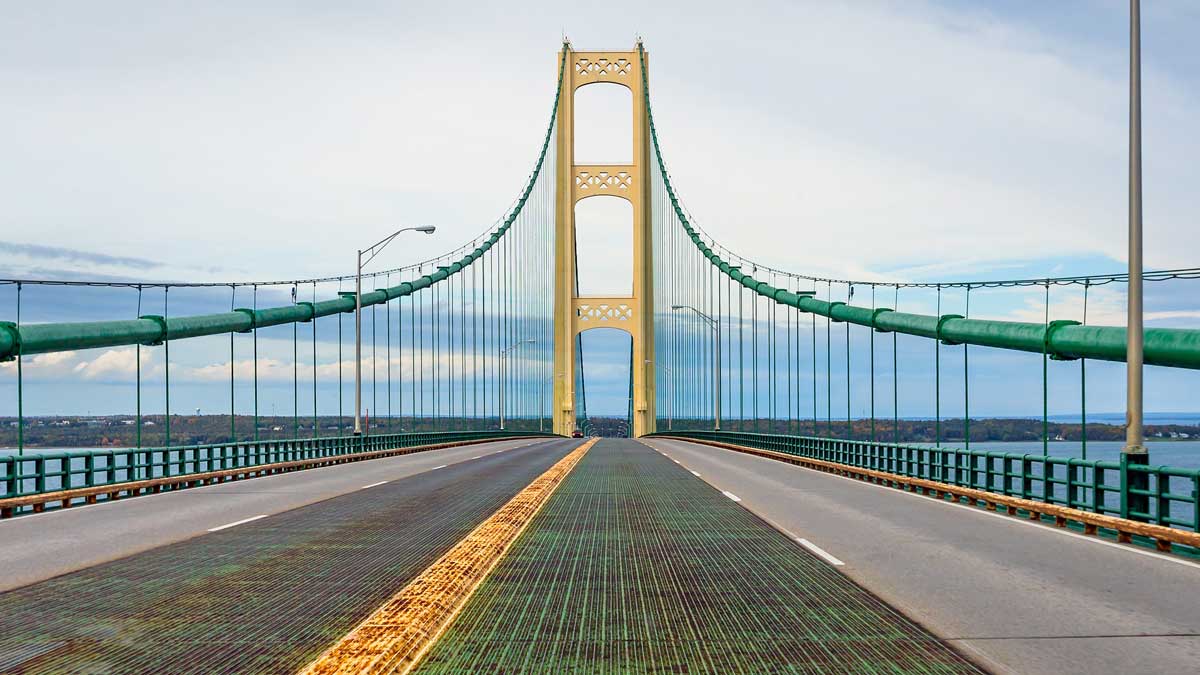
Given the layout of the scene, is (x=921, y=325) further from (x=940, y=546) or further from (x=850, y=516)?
(x=940, y=546)

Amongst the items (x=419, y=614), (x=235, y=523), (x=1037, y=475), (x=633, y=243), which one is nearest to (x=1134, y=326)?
(x=1037, y=475)

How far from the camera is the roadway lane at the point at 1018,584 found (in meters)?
7.77

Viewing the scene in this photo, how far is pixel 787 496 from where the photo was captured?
22.6 m

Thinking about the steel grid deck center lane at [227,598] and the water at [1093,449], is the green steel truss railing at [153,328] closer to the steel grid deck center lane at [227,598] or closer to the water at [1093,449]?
the steel grid deck center lane at [227,598]

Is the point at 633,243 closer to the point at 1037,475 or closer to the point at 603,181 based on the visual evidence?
the point at 603,181

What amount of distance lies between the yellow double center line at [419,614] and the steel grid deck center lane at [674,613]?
158 millimetres

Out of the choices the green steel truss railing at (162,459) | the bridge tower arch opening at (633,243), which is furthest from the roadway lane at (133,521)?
the bridge tower arch opening at (633,243)

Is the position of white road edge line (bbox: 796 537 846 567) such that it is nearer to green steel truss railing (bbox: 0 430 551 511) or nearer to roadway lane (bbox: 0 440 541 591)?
roadway lane (bbox: 0 440 541 591)

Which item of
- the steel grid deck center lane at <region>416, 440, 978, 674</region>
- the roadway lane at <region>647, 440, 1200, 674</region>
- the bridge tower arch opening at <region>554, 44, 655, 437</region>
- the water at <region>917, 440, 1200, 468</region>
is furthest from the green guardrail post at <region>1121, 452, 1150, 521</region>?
the water at <region>917, 440, 1200, 468</region>

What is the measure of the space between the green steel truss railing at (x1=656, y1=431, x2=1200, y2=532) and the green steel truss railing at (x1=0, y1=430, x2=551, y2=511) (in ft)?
52.8

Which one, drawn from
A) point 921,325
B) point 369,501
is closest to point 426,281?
point 921,325

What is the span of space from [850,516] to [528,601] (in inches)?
377

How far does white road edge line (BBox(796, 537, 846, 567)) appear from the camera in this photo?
1227 cm

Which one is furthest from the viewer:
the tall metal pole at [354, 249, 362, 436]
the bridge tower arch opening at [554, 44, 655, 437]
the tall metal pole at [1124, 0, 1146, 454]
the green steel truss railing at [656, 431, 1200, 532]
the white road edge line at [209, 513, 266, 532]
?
the bridge tower arch opening at [554, 44, 655, 437]
